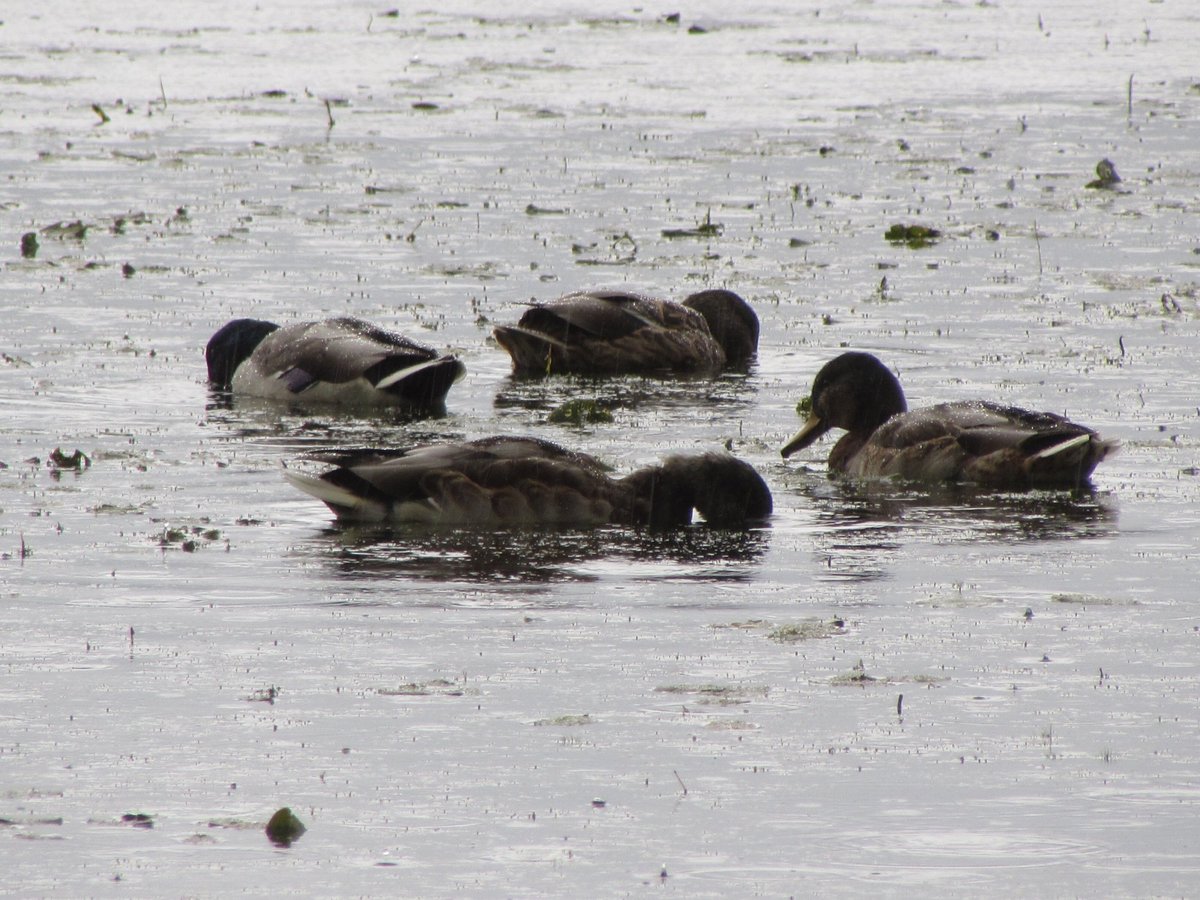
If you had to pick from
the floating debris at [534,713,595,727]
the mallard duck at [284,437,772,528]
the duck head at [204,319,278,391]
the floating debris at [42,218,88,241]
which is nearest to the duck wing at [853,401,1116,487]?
the mallard duck at [284,437,772,528]

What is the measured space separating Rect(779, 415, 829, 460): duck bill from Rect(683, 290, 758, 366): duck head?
2.90 m

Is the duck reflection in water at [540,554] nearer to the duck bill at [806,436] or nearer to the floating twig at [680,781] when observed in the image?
the duck bill at [806,436]

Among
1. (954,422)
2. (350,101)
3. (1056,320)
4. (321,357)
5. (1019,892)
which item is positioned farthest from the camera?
(350,101)

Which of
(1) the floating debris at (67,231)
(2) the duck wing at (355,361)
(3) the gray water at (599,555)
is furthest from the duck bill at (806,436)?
(1) the floating debris at (67,231)

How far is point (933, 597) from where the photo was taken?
28.3 feet

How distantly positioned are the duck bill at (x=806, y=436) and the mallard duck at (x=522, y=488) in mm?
1466

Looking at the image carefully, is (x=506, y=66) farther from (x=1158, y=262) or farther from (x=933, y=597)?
(x=933, y=597)

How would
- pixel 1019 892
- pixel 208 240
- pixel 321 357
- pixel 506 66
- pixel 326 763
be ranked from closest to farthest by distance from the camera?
pixel 1019 892
pixel 326 763
pixel 321 357
pixel 208 240
pixel 506 66

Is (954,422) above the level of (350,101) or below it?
below

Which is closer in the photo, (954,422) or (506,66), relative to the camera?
(954,422)

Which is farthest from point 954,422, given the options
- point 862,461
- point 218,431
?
point 218,431

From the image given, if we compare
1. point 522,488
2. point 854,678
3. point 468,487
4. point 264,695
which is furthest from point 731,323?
point 264,695

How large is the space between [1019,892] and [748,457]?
6180 millimetres

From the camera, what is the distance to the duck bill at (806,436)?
1170 centimetres
